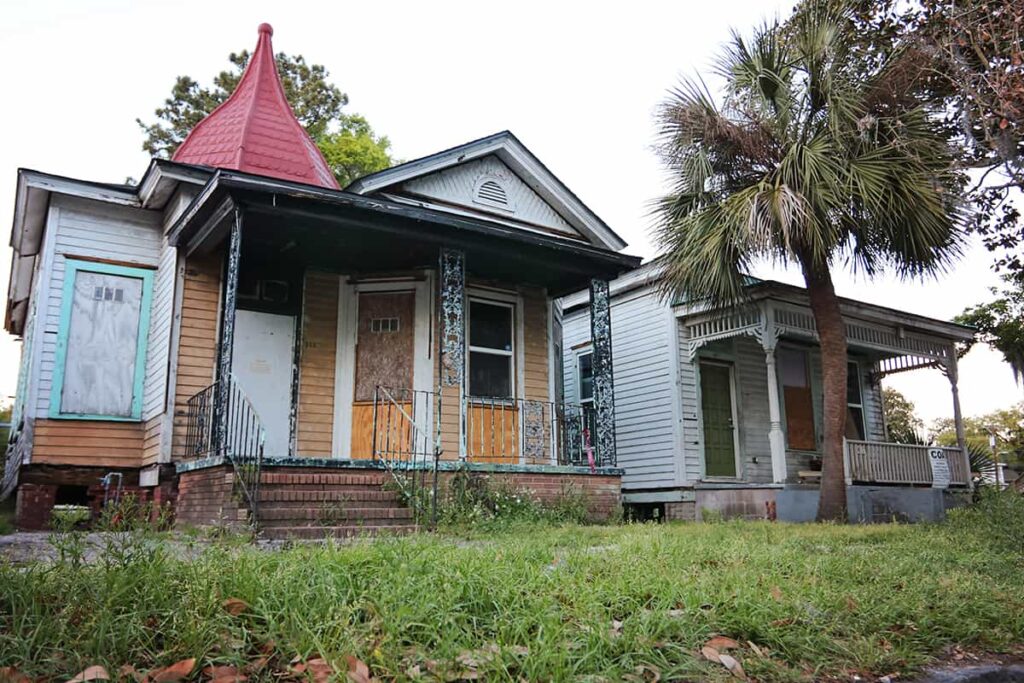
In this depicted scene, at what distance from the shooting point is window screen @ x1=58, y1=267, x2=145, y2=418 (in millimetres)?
10258

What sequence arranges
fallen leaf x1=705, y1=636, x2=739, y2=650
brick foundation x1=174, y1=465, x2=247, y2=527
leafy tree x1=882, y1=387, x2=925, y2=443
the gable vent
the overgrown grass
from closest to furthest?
the overgrown grass
fallen leaf x1=705, y1=636, x2=739, y2=650
brick foundation x1=174, y1=465, x2=247, y2=527
the gable vent
leafy tree x1=882, y1=387, x2=925, y2=443

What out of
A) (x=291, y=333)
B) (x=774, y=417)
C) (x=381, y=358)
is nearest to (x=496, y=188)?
(x=381, y=358)

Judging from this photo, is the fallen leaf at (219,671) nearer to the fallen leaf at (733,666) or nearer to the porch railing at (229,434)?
the fallen leaf at (733,666)

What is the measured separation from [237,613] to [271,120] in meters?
11.7

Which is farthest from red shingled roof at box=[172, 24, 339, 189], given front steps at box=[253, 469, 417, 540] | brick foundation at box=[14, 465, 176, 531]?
front steps at box=[253, 469, 417, 540]

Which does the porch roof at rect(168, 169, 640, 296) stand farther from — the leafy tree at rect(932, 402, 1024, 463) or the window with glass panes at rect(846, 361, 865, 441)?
the leafy tree at rect(932, 402, 1024, 463)

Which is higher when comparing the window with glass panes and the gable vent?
the gable vent

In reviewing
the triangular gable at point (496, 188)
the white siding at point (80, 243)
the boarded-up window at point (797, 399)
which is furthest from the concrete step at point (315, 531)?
the boarded-up window at point (797, 399)

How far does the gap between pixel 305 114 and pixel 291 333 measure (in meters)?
18.9

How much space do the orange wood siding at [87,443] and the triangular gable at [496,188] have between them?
4.61 m

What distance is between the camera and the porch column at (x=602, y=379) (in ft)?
35.8

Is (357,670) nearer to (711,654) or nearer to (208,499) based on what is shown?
(711,654)

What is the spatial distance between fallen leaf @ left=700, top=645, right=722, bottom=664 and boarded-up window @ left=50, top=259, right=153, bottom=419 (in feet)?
30.2

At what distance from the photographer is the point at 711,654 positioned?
3.25m
